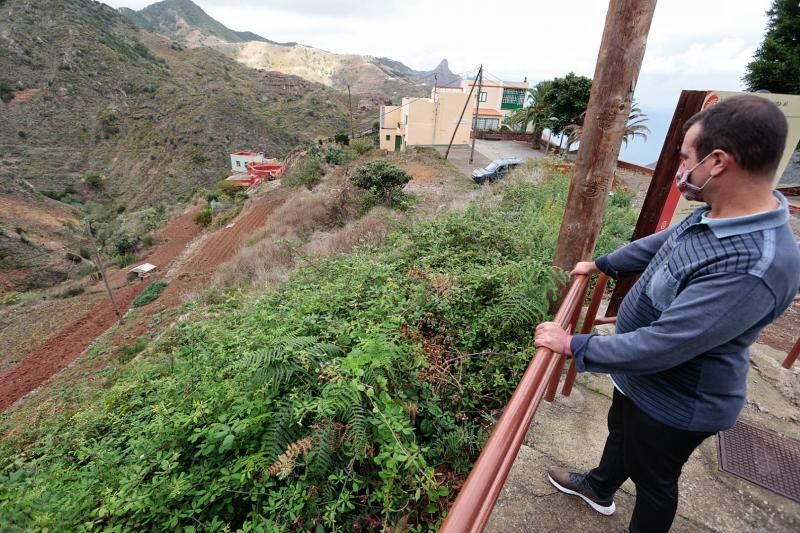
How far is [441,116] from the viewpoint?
3284 centimetres

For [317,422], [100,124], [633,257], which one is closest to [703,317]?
[633,257]

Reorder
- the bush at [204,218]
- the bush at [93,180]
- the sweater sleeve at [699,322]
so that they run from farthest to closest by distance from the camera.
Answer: the bush at [93,180]
the bush at [204,218]
the sweater sleeve at [699,322]

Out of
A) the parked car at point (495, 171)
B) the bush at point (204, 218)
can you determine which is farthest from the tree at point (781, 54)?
the bush at point (204, 218)

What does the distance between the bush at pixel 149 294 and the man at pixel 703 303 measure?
19.1 meters

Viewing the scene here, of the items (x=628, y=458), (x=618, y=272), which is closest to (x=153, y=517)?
(x=628, y=458)

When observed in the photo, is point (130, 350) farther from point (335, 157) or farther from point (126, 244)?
point (126, 244)

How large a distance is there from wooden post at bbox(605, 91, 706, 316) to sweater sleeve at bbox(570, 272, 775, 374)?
242 cm

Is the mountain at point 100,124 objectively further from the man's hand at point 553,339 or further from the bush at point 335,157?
the man's hand at point 553,339

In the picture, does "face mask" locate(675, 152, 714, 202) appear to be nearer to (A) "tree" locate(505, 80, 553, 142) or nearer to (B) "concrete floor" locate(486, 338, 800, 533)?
(B) "concrete floor" locate(486, 338, 800, 533)

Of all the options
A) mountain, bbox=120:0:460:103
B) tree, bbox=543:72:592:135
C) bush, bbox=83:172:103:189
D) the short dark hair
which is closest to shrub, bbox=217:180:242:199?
bush, bbox=83:172:103:189

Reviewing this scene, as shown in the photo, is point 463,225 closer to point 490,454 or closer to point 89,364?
point 490,454

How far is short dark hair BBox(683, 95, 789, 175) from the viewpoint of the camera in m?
1.05

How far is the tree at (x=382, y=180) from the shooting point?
48.8ft

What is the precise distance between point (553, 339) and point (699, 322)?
48 cm
